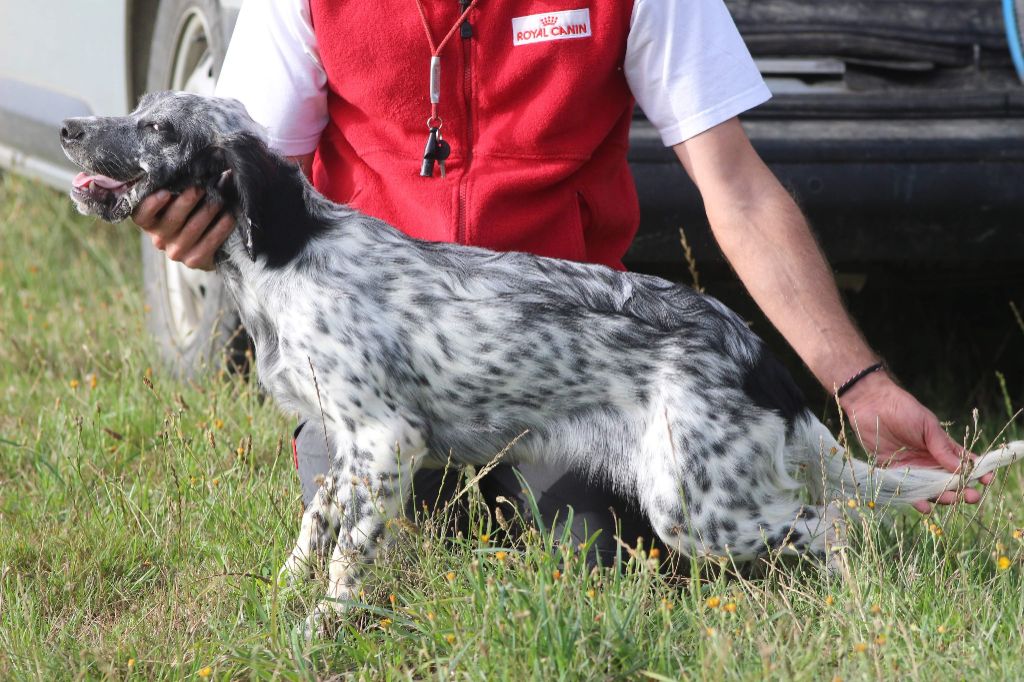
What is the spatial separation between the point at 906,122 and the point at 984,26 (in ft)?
1.55

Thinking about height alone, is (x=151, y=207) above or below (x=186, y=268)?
above

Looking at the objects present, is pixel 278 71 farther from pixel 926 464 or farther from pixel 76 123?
pixel 926 464

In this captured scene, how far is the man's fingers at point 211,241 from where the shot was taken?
9.41 feet

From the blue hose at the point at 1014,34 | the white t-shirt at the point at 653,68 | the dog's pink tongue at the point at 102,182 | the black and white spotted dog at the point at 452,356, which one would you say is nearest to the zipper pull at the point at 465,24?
the white t-shirt at the point at 653,68

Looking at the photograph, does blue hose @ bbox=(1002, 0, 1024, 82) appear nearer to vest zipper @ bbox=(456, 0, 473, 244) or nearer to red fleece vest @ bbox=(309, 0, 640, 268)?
red fleece vest @ bbox=(309, 0, 640, 268)

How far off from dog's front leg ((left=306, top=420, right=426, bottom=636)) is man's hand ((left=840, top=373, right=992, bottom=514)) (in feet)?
3.38

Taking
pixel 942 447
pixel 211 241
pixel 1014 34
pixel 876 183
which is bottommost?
pixel 942 447

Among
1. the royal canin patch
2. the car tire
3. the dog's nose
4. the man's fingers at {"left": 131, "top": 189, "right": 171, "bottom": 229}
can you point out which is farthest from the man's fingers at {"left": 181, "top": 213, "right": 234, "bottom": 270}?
the car tire

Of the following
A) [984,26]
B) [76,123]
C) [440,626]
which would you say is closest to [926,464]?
[440,626]

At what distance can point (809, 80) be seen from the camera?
3.92 m

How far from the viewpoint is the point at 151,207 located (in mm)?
2811

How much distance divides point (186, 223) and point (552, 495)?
3.71 feet

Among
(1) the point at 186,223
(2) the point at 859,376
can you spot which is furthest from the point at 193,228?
(2) the point at 859,376

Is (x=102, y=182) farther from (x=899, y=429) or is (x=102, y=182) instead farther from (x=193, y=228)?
(x=899, y=429)
